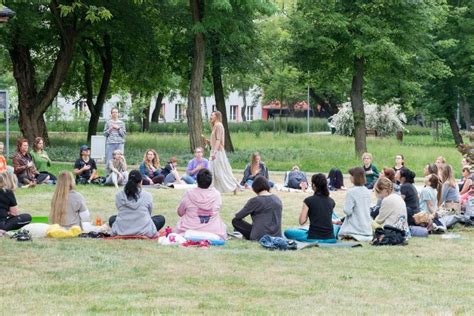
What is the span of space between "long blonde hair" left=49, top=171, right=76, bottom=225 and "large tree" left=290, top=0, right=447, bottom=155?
1975 centimetres

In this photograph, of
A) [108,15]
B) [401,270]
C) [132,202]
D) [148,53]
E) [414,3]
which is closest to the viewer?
[401,270]

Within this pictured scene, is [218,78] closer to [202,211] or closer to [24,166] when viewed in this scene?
[24,166]

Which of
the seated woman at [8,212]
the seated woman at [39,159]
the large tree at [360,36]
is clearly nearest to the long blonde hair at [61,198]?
the seated woman at [8,212]

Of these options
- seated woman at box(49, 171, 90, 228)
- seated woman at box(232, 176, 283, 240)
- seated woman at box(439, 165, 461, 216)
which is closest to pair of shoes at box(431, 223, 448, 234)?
seated woman at box(439, 165, 461, 216)

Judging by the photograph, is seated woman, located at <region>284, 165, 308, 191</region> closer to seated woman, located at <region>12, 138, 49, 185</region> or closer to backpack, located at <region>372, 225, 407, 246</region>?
seated woman, located at <region>12, 138, 49, 185</region>

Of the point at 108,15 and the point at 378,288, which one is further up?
the point at 108,15

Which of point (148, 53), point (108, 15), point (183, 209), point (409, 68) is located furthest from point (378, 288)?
point (148, 53)

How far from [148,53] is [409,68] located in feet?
35.4

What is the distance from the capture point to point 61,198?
13961mm

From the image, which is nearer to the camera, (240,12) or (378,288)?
(378,288)

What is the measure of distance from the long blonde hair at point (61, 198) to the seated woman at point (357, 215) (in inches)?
160

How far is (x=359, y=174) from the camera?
14.2 m

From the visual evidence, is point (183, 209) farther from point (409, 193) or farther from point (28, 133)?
point (28, 133)

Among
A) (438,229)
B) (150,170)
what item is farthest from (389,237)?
(150,170)
